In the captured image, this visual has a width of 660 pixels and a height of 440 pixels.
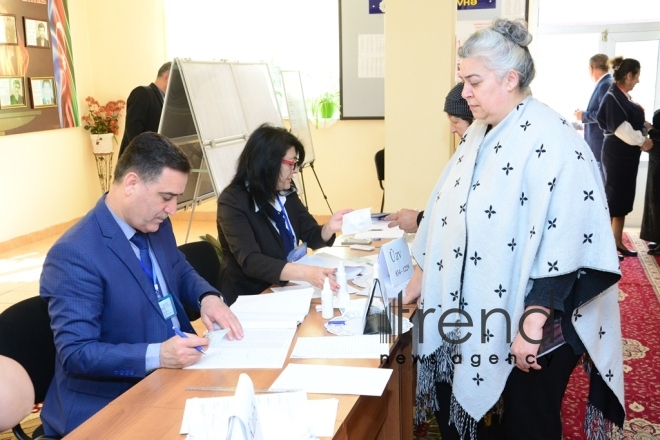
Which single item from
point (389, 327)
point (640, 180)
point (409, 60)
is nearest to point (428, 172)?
point (409, 60)

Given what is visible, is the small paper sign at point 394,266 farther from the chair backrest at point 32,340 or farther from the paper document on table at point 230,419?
the chair backrest at point 32,340

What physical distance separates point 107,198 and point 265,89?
3.53 meters

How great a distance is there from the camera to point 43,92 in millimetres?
6770

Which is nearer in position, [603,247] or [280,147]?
[603,247]

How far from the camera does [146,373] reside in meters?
1.90

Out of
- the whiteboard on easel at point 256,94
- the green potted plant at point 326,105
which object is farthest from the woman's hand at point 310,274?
the green potted plant at point 326,105

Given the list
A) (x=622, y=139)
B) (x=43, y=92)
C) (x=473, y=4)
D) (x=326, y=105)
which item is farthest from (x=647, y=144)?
(x=43, y=92)

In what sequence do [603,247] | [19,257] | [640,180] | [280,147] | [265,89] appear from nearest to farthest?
[603,247] → [280,147] → [265,89] → [19,257] → [640,180]

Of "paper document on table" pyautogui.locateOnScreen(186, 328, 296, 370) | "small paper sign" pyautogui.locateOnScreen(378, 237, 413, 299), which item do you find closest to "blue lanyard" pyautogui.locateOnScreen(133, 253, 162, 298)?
"paper document on table" pyautogui.locateOnScreen(186, 328, 296, 370)

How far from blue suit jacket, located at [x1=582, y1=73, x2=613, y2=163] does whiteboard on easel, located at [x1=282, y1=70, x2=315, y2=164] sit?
261 cm

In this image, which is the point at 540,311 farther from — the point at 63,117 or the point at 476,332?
the point at 63,117

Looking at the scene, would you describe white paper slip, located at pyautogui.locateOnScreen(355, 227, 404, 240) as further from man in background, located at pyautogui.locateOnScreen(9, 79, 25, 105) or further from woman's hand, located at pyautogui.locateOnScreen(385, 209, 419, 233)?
man in background, located at pyautogui.locateOnScreen(9, 79, 25, 105)

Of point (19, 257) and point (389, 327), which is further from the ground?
point (389, 327)

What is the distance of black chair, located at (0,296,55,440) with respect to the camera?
195 cm
